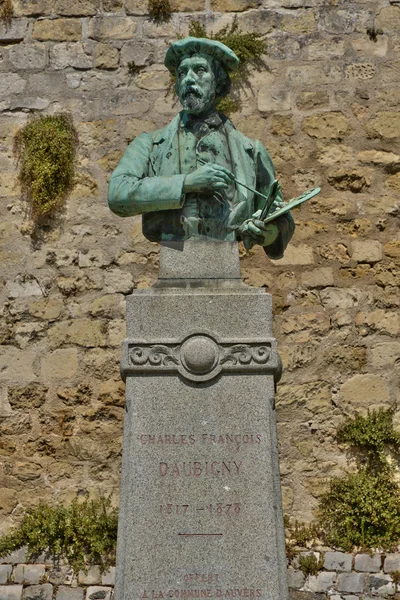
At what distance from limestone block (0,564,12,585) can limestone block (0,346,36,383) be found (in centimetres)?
165

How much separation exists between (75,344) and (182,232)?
10.6 feet

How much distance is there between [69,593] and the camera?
6844 millimetres

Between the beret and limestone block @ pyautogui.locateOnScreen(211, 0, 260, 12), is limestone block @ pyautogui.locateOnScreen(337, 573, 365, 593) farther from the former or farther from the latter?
limestone block @ pyautogui.locateOnScreen(211, 0, 260, 12)

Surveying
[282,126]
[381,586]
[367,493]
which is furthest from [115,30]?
[381,586]

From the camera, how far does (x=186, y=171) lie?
5344 mm

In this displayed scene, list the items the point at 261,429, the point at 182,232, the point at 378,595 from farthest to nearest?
the point at 378,595
the point at 182,232
the point at 261,429

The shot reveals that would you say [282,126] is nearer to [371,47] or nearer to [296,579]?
[371,47]

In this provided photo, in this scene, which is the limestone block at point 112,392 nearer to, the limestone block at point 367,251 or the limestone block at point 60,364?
the limestone block at point 60,364

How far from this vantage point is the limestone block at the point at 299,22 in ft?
28.8

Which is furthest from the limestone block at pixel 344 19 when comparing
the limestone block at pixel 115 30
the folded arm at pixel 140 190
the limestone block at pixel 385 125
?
the folded arm at pixel 140 190

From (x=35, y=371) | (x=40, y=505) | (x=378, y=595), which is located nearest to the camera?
(x=378, y=595)

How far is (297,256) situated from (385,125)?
1.33 metres

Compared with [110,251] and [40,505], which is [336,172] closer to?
[110,251]

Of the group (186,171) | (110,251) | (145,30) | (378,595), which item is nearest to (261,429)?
(186,171)
